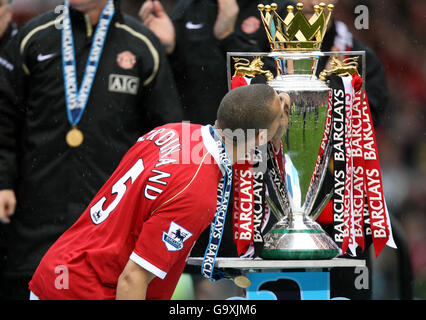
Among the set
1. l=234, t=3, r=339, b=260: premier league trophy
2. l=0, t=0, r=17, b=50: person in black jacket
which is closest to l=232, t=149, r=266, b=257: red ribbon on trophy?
l=234, t=3, r=339, b=260: premier league trophy

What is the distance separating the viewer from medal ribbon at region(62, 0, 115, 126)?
3.96 m

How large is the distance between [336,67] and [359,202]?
50 centimetres

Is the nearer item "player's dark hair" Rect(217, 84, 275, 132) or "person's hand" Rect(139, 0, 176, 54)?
"player's dark hair" Rect(217, 84, 275, 132)

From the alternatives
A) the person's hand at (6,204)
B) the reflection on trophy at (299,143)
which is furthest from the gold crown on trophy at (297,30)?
the person's hand at (6,204)

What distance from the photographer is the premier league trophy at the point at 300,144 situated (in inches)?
119

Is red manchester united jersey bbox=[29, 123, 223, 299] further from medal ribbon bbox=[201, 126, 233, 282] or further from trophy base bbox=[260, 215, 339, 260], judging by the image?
trophy base bbox=[260, 215, 339, 260]

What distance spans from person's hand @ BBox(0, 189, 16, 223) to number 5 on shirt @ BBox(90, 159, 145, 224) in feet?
3.71

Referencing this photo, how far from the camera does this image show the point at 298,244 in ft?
9.78

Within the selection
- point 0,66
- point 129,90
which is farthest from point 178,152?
point 0,66

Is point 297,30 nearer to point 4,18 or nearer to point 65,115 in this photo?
point 65,115

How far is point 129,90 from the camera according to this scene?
157 inches

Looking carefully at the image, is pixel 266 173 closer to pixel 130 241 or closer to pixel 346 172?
pixel 346 172

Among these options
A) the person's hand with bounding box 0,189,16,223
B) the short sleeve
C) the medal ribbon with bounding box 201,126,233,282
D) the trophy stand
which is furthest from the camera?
the person's hand with bounding box 0,189,16,223

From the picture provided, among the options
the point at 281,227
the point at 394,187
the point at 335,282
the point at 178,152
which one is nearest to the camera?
the point at 178,152
